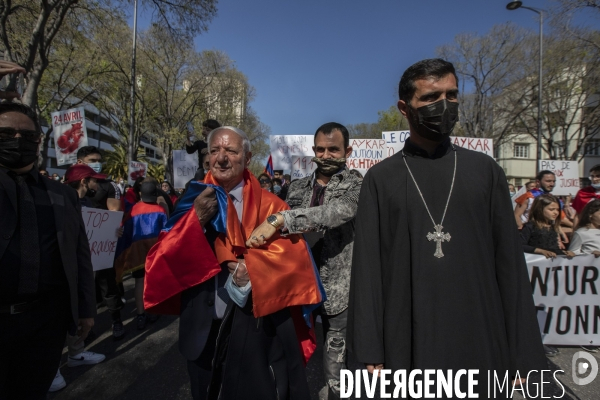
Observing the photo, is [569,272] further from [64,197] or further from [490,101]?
[490,101]

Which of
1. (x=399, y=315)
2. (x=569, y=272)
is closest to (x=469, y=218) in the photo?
(x=399, y=315)

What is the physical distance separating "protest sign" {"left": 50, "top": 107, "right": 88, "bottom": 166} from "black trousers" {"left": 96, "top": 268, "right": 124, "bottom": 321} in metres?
4.40

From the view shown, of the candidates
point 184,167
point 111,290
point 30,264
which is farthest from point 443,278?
point 184,167

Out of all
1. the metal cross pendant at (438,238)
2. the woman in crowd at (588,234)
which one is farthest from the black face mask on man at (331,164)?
the woman in crowd at (588,234)

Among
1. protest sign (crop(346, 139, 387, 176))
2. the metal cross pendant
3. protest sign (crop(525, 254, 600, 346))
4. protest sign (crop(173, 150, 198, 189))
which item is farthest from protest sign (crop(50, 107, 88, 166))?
protest sign (crop(525, 254, 600, 346))

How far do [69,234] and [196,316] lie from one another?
0.93m

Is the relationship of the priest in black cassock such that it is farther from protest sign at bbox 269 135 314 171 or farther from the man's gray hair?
protest sign at bbox 269 135 314 171

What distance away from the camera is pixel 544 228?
4562 mm

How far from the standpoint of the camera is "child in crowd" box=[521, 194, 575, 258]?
14.6 feet

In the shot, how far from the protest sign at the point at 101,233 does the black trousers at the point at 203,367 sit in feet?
8.45

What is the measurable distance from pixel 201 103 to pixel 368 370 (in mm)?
26529

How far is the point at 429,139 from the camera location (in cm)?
165

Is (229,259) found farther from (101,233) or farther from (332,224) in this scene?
(101,233)

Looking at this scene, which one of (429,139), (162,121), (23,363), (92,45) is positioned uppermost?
(92,45)
